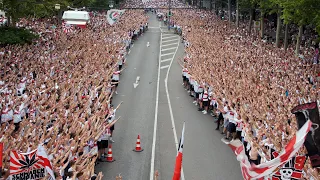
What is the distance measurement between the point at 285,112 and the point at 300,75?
9845 millimetres

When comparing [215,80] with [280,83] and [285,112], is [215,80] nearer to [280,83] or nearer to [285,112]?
[280,83]

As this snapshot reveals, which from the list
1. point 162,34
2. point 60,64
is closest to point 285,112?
point 60,64

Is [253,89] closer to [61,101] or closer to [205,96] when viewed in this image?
[205,96]

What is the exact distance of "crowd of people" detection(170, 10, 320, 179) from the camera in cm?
1534

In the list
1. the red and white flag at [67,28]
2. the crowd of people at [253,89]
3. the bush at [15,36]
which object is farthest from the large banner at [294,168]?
the red and white flag at [67,28]

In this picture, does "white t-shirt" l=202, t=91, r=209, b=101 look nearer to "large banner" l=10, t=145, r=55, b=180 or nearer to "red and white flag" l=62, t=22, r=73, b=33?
"large banner" l=10, t=145, r=55, b=180

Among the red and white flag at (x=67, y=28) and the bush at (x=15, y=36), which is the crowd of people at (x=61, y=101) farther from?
the red and white flag at (x=67, y=28)

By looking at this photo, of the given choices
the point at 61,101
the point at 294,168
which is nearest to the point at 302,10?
the point at 61,101

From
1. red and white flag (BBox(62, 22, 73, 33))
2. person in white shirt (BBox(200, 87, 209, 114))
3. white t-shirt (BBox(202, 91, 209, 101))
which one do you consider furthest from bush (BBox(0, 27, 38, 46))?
white t-shirt (BBox(202, 91, 209, 101))

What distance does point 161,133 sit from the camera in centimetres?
2175

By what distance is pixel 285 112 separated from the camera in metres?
17.4

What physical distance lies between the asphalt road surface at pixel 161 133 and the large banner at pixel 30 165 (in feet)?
17.3

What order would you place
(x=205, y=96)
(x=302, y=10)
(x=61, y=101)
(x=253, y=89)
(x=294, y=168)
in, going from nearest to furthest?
(x=294, y=168)
(x=61, y=101)
(x=253, y=89)
(x=205, y=96)
(x=302, y=10)

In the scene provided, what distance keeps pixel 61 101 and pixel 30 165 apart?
6.72 meters
